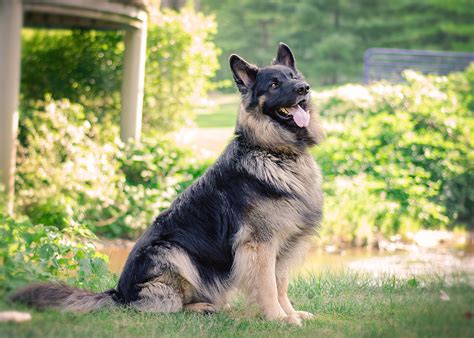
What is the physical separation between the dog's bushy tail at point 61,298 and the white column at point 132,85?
604 cm

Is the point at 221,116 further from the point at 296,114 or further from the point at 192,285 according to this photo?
the point at 192,285

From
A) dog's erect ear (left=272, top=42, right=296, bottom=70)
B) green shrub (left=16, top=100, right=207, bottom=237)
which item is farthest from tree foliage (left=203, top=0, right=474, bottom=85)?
dog's erect ear (left=272, top=42, right=296, bottom=70)

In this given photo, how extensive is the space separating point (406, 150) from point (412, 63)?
12.6 meters

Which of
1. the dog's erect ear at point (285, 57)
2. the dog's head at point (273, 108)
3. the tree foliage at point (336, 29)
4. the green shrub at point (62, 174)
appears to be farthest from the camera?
the tree foliage at point (336, 29)

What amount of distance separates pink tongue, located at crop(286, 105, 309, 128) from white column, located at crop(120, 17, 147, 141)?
600 cm

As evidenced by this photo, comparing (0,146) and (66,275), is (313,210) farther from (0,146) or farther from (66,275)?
(0,146)

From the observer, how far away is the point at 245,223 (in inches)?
196

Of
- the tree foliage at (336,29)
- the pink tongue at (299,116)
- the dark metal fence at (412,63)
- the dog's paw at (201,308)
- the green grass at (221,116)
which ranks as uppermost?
the tree foliage at (336,29)

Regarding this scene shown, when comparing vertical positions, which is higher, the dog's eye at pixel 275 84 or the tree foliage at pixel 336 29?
the tree foliage at pixel 336 29

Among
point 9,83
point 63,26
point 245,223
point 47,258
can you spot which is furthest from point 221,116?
point 245,223

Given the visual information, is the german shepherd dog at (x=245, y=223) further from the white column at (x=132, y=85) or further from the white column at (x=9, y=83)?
the white column at (x=132, y=85)

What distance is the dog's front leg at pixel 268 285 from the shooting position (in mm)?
4949

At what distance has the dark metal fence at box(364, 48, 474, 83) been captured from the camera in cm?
2178

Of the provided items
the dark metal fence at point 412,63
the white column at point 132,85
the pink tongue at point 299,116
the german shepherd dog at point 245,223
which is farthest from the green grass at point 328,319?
the dark metal fence at point 412,63
